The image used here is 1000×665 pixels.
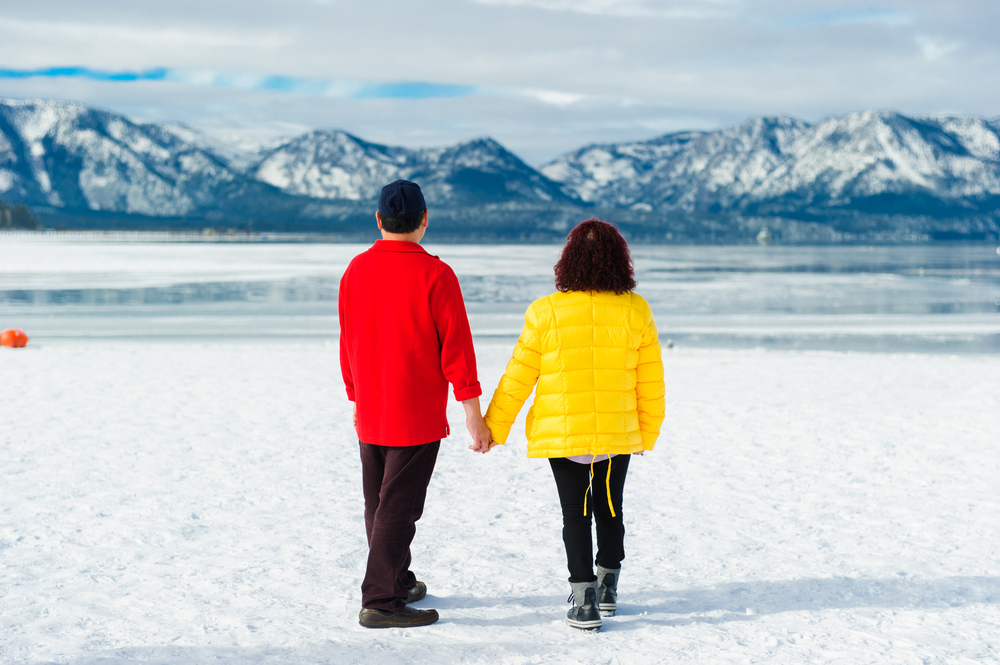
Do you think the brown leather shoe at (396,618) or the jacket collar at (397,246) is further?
the brown leather shoe at (396,618)

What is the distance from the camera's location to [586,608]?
3.56 metres

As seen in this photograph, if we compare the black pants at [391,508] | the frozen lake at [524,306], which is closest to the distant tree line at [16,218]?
the frozen lake at [524,306]

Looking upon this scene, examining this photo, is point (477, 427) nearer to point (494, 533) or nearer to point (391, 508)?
point (391, 508)

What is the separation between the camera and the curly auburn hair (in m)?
3.35

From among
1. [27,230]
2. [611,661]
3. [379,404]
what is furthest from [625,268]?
[27,230]

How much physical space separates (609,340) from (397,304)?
873mm

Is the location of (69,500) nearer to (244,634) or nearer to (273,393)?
(244,634)

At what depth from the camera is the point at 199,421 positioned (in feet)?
25.8

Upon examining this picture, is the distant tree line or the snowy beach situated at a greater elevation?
the distant tree line

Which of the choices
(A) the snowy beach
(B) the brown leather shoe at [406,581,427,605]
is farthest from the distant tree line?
(B) the brown leather shoe at [406,581,427,605]

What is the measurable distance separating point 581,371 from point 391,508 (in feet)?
3.23

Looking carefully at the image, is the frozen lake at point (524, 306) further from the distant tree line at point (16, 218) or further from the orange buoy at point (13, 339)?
the distant tree line at point (16, 218)

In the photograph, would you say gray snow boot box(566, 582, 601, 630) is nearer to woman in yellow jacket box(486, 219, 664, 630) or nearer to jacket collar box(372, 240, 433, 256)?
woman in yellow jacket box(486, 219, 664, 630)

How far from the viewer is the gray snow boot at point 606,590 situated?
12.1 feet
